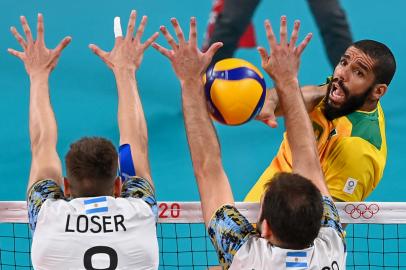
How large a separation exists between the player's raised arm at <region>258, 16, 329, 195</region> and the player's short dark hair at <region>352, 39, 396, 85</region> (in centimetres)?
73

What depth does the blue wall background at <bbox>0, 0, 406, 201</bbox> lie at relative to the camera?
7.41m

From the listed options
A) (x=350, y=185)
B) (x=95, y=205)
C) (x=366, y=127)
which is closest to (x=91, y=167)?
(x=95, y=205)

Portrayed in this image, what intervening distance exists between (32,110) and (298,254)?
5.29 ft

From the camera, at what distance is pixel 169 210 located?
446cm

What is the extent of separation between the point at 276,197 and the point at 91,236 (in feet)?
2.67

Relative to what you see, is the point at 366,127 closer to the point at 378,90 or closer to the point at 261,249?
the point at 378,90

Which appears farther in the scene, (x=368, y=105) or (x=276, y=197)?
(x=368, y=105)

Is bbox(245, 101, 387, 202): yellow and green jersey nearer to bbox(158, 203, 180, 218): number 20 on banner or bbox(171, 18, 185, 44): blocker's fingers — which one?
bbox(158, 203, 180, 218): number 20 on banner

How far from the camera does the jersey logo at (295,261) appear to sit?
319cm

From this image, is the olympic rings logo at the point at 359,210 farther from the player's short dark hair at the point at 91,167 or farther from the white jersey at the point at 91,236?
the player's short dark hair at the point at 91,167

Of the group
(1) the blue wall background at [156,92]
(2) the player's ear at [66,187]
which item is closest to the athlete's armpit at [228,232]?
(2) the player's ear at [66,187]

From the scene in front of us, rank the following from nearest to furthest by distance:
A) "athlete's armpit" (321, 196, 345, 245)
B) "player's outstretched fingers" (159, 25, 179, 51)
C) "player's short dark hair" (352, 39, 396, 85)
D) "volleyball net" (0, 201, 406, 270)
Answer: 1. "athlete's armpit" (321, 196, 345, 245)
2. "player's outstretched fingers" (159, 25, 179, 51)
3. "player's short dark hair" (352, 39, 396, 85)
4. "volleyball net" (0, 201, 406, 270)

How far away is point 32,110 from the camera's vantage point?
402cm

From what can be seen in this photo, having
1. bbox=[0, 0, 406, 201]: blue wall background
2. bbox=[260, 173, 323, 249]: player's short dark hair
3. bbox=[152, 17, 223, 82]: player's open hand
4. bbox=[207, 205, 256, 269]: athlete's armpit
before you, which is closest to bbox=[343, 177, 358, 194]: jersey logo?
bbox=[152, 17, 223, 82]: player's open hand
